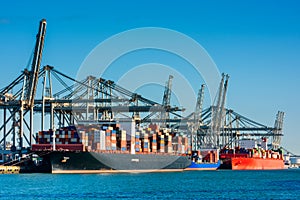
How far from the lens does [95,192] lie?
42500 mm

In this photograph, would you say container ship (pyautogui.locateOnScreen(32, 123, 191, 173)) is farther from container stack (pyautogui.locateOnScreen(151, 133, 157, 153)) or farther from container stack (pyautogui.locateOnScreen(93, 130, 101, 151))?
container stack (pyautogui.locateOnScreen(151, 133, 157, 153))

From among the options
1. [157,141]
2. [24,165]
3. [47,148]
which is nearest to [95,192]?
[47,148]

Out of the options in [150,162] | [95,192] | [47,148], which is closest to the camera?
[95,192]

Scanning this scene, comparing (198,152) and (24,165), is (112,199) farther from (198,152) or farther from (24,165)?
(198,152)

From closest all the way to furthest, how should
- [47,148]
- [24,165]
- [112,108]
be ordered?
[47,148], [24,165], [112,108]

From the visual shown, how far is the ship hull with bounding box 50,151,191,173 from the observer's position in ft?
211

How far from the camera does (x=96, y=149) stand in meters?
65.6

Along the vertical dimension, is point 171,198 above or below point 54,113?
below

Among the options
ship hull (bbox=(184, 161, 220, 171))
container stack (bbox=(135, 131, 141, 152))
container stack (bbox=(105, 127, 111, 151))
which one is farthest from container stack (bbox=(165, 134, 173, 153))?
container stack (bbox=(105, 127, 111, 151))

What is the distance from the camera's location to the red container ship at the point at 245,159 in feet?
359

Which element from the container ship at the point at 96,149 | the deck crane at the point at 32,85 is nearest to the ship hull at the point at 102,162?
the container ship at the point at 96,149

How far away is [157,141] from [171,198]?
40416mm

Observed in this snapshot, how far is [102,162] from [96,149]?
154cm

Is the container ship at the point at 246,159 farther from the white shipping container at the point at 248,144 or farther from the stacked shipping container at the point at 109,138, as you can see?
the stacked shipping container at the point at 109,138
